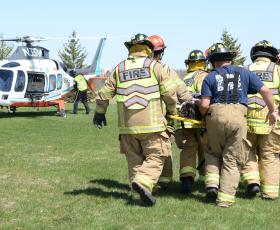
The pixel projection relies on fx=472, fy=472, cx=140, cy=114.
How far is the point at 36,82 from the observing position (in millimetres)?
19281

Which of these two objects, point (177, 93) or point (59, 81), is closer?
point (177, 93)

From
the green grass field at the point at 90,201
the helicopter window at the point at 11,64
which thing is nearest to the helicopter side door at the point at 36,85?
the helicopter window at the point at 11,64

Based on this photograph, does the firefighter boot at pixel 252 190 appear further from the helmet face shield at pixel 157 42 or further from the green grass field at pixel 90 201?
the helmet face shield at pixel 157 42

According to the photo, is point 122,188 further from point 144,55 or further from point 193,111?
point 144,55

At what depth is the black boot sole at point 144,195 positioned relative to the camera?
5.41 metres

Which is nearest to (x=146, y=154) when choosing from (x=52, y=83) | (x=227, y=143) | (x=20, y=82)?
(x=227, y=143)

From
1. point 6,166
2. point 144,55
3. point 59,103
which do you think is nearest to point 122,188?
point 144,55

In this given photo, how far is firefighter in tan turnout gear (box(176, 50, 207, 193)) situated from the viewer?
21.1 ft

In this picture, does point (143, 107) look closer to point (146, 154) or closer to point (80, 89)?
point (146, 154)

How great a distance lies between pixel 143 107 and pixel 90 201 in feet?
4.40

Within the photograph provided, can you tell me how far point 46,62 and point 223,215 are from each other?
1601 cm

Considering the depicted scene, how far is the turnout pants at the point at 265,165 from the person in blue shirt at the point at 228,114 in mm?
412

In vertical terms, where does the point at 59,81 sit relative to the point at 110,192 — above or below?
above

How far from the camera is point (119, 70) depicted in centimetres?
576
